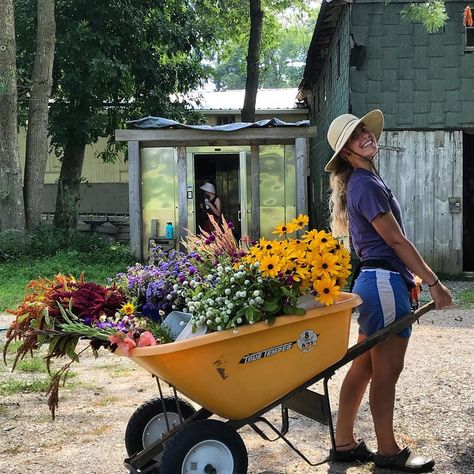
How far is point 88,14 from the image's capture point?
52.0ft

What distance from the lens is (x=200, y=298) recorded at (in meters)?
3.00

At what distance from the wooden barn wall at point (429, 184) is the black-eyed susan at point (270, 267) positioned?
919 centimetres

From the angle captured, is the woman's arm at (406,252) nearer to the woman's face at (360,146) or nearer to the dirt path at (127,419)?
the woman's face at (360,146)

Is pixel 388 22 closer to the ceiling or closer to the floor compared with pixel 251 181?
closer to the ceiling

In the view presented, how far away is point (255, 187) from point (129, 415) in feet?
26.4

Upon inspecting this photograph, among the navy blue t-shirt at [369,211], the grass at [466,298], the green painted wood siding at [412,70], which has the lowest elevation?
the grass at [466,298]

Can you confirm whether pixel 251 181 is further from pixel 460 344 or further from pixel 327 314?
pixel 327 314

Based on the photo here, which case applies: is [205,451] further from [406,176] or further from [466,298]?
[406,176]

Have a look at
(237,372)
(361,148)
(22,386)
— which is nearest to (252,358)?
(237,372)

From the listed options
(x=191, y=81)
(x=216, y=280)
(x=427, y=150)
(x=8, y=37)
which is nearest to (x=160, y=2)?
(x=191, y=81)

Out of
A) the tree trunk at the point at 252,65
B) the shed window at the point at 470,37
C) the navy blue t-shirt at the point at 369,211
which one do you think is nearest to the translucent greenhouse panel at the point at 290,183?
the shed window at the point at 470,37

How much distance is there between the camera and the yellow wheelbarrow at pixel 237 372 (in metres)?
2.81

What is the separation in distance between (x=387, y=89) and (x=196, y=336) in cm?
987

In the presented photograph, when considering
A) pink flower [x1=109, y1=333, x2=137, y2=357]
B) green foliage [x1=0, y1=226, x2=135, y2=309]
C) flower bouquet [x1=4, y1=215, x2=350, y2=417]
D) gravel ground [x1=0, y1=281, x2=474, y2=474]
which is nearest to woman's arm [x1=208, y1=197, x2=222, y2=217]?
green foliage [x1=0, y1=226, x2=135, y2=309]
